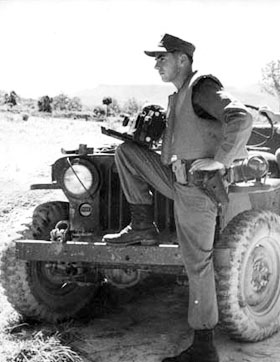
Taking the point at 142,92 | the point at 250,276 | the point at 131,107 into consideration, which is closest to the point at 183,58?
the point at 250,276

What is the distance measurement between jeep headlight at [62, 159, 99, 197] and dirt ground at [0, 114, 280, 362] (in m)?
0.62

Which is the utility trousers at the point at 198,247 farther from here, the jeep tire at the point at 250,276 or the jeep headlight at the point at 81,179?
the jeep headlight at the point at 81,179

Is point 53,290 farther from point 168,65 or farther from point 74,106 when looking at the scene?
point 74,106

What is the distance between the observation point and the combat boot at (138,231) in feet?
14.1

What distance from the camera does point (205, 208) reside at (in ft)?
12.7

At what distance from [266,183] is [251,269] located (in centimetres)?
55

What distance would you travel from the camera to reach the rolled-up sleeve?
358cm

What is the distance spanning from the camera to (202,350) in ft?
12.8

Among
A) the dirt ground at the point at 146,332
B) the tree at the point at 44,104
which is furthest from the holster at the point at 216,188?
the tree at the point at 44,104

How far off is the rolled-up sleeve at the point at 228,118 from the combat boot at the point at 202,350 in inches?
39.3

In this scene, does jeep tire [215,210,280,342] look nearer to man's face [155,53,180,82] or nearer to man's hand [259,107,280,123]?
man's face [155,53,180,82]

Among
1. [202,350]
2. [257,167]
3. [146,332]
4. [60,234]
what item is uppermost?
[257,167]

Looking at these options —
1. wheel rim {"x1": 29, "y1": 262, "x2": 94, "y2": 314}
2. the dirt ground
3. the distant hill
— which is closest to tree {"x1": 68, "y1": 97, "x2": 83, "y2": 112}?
the dirt ground

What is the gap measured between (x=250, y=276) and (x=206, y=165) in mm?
996
